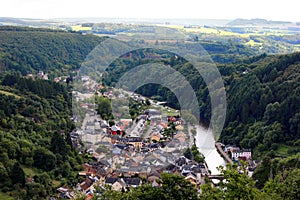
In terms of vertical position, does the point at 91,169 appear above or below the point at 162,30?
below

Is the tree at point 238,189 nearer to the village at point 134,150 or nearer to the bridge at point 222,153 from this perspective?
the village at point 134,150

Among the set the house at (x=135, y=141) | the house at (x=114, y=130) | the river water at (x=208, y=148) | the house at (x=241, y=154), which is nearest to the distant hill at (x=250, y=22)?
the river water at (x=208, y=148)

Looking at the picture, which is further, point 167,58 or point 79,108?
point 167,58

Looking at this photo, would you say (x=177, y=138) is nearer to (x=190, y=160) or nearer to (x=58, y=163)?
(x=190, y=160)

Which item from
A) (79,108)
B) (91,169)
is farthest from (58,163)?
(79,108)

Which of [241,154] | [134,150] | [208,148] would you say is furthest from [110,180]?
[241,154]
